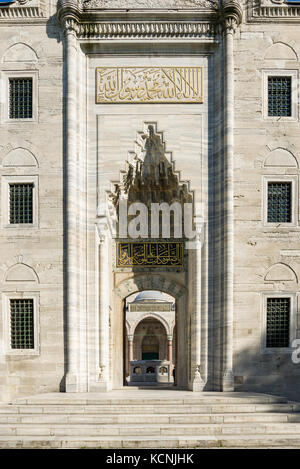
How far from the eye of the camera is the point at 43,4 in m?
12.5

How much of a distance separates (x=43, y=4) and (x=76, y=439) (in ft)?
37.7

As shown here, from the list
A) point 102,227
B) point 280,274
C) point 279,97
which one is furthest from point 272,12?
point 102,227

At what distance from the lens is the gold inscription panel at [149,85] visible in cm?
1246

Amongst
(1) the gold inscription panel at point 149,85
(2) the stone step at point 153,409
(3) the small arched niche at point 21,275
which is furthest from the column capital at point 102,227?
(2) the stone step at point 153,409

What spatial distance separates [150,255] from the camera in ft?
45.0

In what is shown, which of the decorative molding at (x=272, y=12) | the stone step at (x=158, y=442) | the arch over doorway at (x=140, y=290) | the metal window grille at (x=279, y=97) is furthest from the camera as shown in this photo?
the arch over doorway at (x=140, y=290)

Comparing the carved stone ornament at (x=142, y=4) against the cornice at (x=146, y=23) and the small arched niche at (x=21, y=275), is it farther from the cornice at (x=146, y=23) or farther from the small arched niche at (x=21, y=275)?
the small arched niche at (x=21, y=275)

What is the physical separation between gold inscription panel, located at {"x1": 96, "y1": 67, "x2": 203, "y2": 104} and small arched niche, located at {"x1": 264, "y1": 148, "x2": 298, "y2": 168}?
8.44 ft

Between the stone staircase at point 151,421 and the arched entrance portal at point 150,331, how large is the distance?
10.1 meters

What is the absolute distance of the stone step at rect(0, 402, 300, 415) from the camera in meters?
10.0

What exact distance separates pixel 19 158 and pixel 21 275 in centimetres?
330

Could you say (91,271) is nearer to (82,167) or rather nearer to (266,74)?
(82,167)

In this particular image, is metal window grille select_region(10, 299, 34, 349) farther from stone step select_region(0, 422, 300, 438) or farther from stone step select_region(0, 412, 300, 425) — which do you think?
stone step select_region(0, 422, 300, 438)
